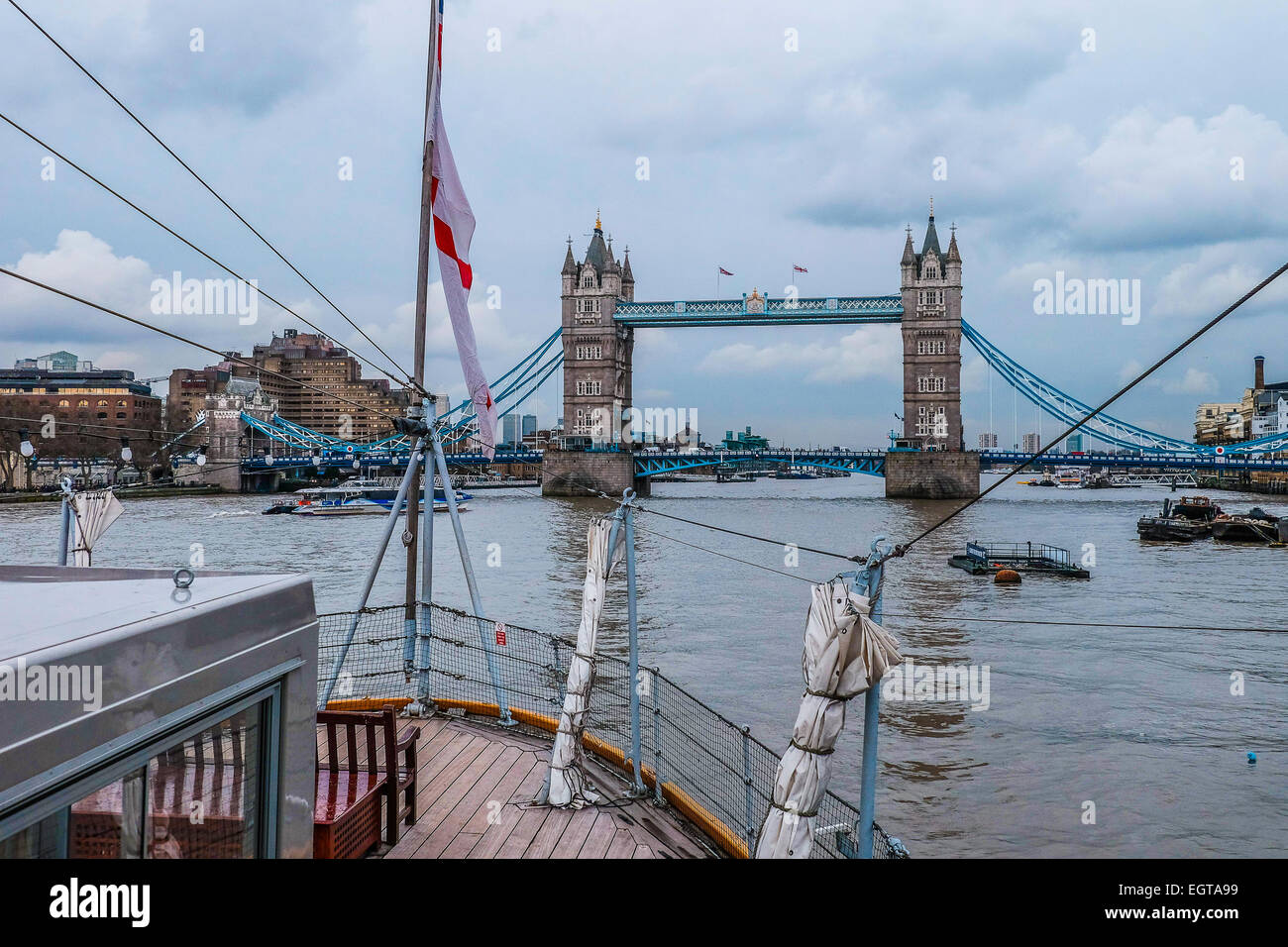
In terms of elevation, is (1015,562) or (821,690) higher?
(821,690)

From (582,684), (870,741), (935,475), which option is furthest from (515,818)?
(935,475)

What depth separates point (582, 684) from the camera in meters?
5.38

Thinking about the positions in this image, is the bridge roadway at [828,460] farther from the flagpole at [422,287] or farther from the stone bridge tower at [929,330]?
the flagpole at [422,287]

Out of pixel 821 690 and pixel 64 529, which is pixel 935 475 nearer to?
pixel 64 529

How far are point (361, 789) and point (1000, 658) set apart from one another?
42.6 ft

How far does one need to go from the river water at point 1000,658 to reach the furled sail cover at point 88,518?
4.65m

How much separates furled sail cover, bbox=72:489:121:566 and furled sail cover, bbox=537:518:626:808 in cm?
416

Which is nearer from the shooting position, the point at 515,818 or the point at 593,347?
the point at 515,818

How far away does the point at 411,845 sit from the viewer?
452cm

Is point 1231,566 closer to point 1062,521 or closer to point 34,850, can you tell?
point 1062,521

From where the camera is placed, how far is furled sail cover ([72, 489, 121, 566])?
24.8 feet

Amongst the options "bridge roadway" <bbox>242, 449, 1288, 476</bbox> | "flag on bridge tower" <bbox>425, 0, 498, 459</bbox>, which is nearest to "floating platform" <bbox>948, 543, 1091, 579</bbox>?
"flag on bridge tower" <bbox>425, 0, 498, 459</bbox>
